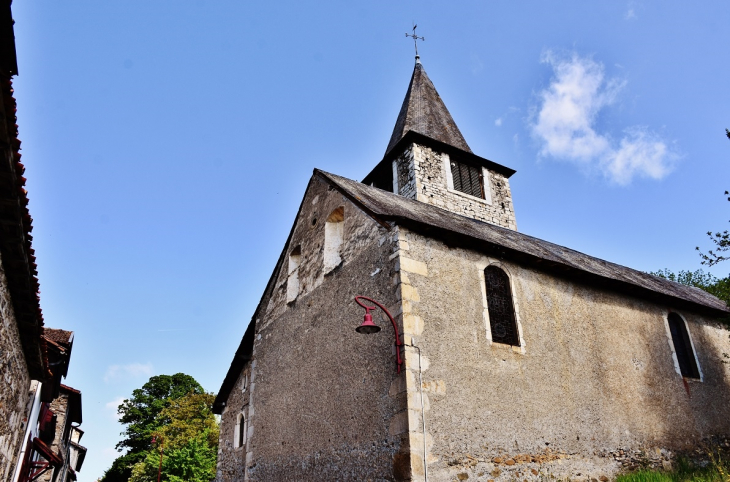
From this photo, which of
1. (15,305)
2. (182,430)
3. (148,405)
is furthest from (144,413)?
(15,305)

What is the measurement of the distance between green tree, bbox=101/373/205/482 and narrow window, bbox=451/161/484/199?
88.1ft

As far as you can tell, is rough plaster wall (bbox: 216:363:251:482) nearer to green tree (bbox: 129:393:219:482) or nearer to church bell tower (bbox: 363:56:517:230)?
church bell tower (bbox: 363:56:517:230)

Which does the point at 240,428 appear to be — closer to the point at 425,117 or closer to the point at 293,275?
the point at 293,275

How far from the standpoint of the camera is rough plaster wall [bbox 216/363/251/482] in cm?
1248

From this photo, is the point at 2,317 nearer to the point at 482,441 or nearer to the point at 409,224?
the point at 409,224

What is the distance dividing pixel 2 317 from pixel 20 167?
197 centimetres

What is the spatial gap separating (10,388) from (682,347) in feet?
43.0

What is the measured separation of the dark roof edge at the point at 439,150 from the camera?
15906mm

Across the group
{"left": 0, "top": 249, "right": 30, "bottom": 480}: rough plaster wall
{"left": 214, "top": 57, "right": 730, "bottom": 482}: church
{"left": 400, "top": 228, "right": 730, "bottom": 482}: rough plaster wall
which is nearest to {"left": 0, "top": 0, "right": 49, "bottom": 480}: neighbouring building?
{"left": 0, "top": 249, "right": 30, "bottom": 480}: rough plaster wall

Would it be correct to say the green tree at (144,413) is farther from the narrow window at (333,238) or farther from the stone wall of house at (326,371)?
the narrow window at (333,238)

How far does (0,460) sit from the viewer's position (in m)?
6.59

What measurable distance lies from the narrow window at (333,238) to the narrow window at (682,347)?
7.88 m

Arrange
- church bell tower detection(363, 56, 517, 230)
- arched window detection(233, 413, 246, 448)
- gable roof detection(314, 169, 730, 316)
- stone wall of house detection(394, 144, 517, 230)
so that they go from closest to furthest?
gable roof detection(314, 169, 730, 316) < arched window detection(233, 413, 246, 448) < stone wall of house detection(394, 144, 517, 230) < church bell tower detection(363, 56, 517, 230)

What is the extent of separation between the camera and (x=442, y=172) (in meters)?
16.0
